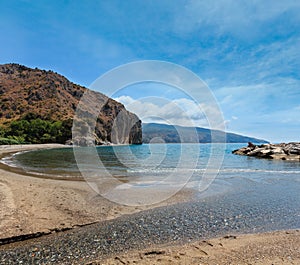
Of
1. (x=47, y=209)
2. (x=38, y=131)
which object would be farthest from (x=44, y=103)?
(x=47, y=209)

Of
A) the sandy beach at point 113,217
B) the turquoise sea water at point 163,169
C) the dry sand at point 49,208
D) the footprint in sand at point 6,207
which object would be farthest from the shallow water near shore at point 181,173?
the footprint in sand at point 6,207

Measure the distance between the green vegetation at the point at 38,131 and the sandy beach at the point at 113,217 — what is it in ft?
354

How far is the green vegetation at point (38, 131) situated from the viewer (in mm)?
109812

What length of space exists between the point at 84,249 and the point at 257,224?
7.42m

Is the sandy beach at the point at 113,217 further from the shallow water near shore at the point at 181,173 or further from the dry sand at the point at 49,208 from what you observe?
the shallow water near shore at the point at 181,173

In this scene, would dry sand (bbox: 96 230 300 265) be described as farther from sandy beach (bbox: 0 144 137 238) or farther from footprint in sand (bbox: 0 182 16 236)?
footprint in sand (bbox: 0 182 16 236)

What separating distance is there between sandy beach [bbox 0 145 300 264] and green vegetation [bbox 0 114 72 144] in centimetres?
10789

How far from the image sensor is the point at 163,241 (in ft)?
24.7

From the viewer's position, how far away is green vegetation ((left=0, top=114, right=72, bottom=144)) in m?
110

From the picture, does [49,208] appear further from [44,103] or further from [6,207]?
[44,103]

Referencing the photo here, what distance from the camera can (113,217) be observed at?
32.5 ft

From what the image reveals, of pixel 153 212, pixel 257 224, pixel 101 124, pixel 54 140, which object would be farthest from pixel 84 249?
pixel 101 124

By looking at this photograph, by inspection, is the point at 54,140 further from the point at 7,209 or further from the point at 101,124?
the point at 7,209

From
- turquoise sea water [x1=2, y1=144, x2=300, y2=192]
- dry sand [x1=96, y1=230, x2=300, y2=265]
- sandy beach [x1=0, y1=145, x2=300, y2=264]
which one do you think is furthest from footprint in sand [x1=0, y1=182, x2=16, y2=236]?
turquoise sea water [x1=2, y1=144, x2=300, y2=192]
